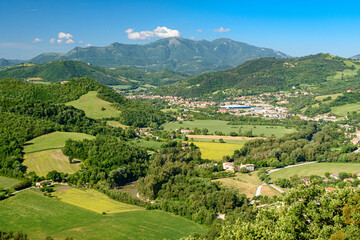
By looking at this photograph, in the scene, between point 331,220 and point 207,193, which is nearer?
point 331,220

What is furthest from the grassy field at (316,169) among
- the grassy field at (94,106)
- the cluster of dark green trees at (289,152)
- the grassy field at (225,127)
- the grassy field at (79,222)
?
the grassy field at (94,106)

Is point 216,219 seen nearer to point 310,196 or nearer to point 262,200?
point 262,200

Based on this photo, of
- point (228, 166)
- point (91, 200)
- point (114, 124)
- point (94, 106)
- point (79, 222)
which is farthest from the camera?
point (94, 106)

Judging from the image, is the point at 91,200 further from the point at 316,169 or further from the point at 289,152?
the point at 289,152

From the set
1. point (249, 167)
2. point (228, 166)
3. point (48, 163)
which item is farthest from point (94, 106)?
point (249, 167)

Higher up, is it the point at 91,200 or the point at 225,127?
the point at 225,127

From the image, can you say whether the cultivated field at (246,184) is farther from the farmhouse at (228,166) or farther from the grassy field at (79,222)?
the grassy field at (79,222)

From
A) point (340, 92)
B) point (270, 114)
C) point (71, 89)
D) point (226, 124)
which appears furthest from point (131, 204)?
point (340, 92)
